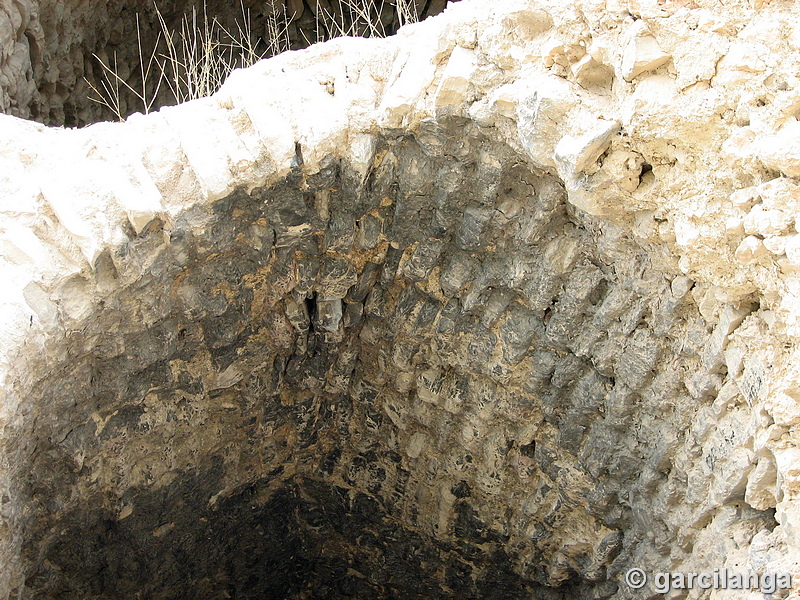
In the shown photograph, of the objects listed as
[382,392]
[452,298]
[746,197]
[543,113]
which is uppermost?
[543,113]

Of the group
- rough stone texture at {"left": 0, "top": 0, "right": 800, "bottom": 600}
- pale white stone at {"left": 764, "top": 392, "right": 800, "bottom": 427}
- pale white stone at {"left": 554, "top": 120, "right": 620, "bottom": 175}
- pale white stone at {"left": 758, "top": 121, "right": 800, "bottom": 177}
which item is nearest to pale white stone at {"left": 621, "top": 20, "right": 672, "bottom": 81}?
rough stone texture at {"left": 0, "top": 0, "right": 800, "bottom": 600}

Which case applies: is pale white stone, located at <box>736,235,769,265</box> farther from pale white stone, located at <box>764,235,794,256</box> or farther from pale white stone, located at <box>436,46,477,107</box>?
pale white stone, located at <box>436,46,477,107</box>

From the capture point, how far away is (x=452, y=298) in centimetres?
307

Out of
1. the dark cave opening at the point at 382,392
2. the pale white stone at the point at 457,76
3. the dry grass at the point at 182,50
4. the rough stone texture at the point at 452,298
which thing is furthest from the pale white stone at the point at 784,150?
the dry grass at the point at 182,50

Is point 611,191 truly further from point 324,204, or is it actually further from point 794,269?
point 324,204

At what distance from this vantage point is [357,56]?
261 cm

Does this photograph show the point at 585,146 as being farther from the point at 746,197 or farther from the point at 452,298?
the point at 452,298

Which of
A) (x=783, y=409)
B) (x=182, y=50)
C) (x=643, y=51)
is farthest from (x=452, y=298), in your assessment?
(x=182, y=50)

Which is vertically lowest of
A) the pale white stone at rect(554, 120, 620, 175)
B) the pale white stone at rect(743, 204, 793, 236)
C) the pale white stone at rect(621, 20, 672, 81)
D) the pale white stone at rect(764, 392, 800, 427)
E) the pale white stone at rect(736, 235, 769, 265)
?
the pale white stone at rect(764, 392, 800, 427)

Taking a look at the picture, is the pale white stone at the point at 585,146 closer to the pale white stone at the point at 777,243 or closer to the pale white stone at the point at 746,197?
the pale white stone at the point at 746,197

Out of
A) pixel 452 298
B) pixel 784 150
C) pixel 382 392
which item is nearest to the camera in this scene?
pixel 784 150

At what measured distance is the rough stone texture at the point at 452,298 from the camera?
83.7 inches

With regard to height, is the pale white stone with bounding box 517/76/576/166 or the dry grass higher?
the pale white stone with bounding box 517/76/576/166

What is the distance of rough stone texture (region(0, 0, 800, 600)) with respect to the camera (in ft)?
6.97
